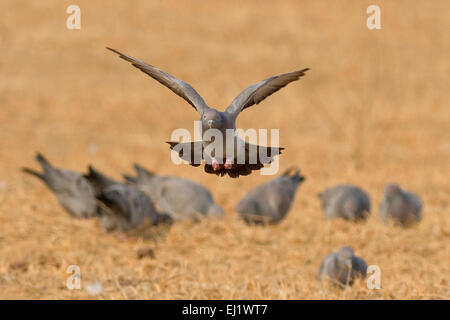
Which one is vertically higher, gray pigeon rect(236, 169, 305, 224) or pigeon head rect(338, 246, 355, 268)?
gray pigeon rect(236, 169, 305, 224)

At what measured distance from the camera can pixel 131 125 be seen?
1513cm

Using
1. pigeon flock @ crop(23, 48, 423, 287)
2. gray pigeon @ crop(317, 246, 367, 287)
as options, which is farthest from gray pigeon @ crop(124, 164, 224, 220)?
gray pigeon @ crop(317, 246, 367, 287)

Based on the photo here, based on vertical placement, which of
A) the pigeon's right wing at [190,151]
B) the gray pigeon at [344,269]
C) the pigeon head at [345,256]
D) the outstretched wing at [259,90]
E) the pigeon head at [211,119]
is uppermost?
the outstretched wing at [259,90]

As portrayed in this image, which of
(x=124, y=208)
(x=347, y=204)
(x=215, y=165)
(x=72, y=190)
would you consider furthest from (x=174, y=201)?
(x=215, y=165)

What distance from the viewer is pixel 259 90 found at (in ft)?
7.43

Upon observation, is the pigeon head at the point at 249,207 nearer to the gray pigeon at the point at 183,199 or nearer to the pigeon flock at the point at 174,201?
the pigeon flock at the point at 174,201

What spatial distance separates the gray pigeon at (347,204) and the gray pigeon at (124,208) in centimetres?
236

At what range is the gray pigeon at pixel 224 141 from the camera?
2.08 meters

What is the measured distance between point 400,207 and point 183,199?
279cm

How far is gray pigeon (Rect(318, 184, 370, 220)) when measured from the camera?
816cm

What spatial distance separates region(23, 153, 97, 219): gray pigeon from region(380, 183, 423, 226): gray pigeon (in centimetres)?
372

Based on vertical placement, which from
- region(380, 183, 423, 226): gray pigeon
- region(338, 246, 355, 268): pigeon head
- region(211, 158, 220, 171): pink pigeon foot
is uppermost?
region(211, 158, 220, 171): pink pigeon foot

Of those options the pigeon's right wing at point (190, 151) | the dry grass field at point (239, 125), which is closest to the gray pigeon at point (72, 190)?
the dry grass field at point (239, 125)

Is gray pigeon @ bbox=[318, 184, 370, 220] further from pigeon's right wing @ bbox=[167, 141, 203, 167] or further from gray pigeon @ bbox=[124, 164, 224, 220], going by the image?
pigeon's right wing @ bbox=[167, 141, 203, 167]
